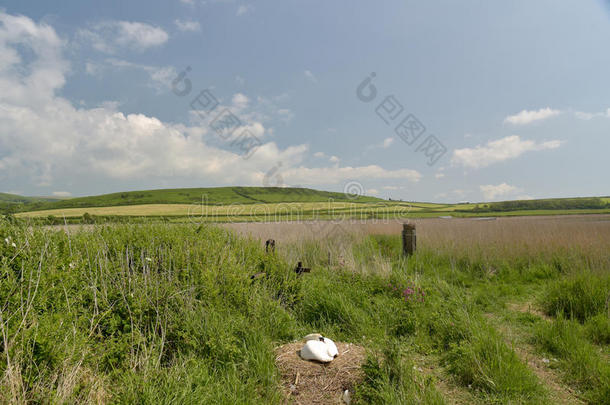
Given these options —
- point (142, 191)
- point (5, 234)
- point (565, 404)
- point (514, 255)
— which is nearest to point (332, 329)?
point (565, 404)

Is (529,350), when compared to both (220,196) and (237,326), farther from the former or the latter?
(220,196)

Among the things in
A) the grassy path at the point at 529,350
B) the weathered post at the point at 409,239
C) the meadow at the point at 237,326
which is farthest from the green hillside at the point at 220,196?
the grassy path at the point at 529,350

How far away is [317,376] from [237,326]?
110 centimetres

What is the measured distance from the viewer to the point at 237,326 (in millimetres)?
3648

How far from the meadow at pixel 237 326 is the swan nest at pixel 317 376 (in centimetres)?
11

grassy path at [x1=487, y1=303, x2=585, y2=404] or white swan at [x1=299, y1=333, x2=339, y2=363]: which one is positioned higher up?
white swan at [x1=299, y1=333, x2=339, y2=363]

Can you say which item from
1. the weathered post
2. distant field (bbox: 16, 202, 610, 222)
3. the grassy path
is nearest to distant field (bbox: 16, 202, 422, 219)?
distant field (bbox: 16, 202, 610, 222)

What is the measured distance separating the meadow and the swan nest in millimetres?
112

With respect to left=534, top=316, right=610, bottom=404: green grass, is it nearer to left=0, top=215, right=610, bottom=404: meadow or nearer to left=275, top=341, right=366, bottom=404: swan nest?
left=0, top=215, right=610, bottom=404: meadow

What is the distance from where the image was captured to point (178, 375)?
111 inches

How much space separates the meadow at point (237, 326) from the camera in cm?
270

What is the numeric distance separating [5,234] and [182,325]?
2543 mm

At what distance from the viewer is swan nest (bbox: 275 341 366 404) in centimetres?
296

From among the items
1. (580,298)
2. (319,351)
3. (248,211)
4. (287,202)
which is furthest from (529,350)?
(287,202)
